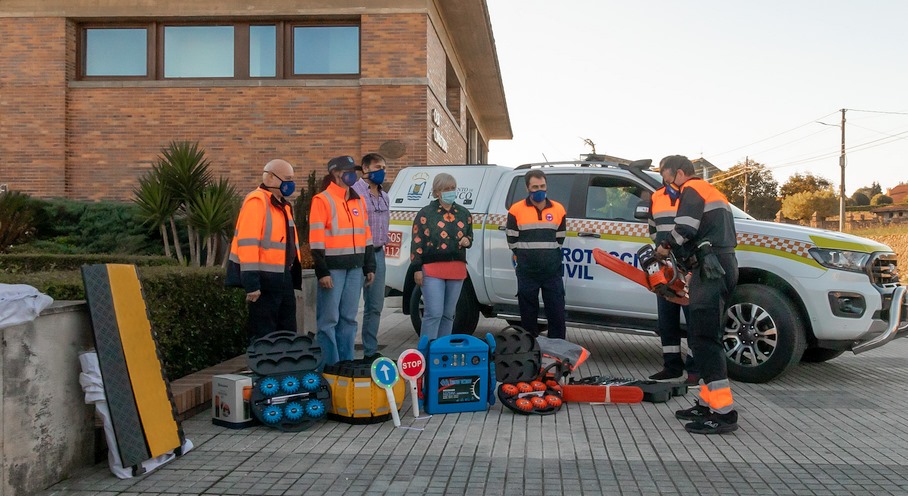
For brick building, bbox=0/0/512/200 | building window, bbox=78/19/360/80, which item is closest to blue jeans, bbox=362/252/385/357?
brick building, bbox=0/0/512/200

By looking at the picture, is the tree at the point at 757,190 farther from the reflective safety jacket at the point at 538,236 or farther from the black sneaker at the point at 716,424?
the black sneaker at the point at 716,424

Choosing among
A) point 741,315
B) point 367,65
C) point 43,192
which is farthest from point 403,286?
point 43,192

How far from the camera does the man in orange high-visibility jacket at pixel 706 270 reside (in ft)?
19.7

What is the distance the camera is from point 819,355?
877 cm

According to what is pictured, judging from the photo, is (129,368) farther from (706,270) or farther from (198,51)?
(198,51)

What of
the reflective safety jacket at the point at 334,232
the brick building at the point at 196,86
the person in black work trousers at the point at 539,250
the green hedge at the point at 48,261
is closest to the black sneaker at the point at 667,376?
the person in black work trousers at the point at 539,250

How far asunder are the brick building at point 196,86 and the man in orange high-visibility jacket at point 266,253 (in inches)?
401

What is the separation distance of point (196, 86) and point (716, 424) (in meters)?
14.2

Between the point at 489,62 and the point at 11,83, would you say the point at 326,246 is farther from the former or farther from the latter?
the point at 489,62

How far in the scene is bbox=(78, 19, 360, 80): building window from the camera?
1723cm

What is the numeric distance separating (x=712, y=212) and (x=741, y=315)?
1.88 metres

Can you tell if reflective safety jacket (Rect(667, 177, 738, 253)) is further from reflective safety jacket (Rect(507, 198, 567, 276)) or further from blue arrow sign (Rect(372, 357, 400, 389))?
blue arrow sign (Rect(372, 357, 400, 389))

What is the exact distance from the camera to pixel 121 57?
17656 mm

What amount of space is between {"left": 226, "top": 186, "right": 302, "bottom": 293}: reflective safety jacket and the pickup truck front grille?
17.3ft
